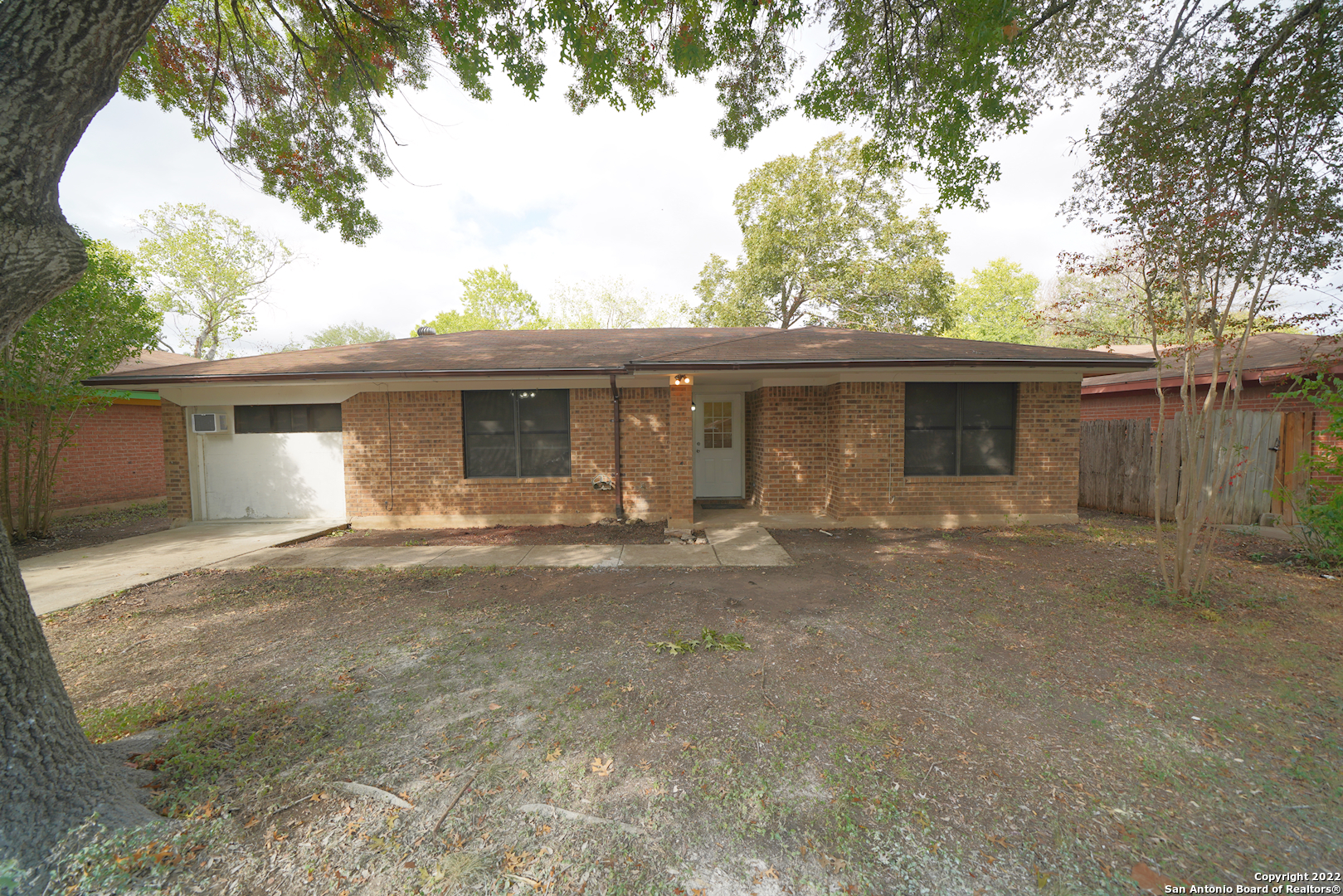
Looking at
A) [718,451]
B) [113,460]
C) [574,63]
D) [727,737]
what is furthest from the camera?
[113,460]

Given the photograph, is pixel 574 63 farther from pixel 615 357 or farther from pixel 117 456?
pixel 117 456

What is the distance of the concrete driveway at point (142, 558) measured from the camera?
5.23 m

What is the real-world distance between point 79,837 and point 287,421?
835 centimetres

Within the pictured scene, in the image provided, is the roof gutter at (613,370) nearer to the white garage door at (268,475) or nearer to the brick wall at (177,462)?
the brick wall at (177,462)

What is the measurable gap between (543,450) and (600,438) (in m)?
1.01

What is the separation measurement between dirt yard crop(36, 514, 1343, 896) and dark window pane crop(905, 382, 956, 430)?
3.71 m

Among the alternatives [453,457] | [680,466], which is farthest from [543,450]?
[680,466]

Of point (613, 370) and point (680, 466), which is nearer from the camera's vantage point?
point (613, 370)

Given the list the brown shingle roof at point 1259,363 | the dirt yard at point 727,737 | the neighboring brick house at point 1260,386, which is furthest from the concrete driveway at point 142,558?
the brown shingle roof at point 1259,363

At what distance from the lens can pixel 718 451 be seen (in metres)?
10.2

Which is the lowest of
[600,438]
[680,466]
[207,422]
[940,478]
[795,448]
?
[940,478]

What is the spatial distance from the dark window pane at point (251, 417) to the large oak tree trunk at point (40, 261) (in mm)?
7934

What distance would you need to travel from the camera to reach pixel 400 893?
72.1 inches

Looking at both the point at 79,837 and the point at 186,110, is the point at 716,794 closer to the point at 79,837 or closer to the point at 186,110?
the point at 79,837
